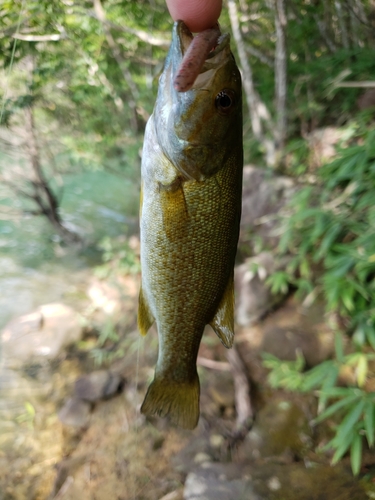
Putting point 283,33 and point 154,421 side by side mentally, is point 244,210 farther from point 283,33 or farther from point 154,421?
point 154,421

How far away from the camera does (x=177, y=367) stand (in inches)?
57.9

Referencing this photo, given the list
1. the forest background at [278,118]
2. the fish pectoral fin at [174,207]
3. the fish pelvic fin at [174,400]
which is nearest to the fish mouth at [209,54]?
the fish pectoral fin at [174,207]

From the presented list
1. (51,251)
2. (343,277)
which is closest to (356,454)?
(343,277)

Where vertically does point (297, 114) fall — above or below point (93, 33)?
below

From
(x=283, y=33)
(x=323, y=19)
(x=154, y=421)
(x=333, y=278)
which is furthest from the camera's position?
(x=323, y=19)

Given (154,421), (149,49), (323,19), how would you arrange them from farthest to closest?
(149,49), (323,19), (154,421)

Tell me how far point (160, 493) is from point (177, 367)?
196cm

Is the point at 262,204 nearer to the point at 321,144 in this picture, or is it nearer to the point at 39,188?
the point at 321,144

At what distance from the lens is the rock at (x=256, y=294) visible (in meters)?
4.03

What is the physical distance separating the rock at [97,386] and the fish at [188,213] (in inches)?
92.4

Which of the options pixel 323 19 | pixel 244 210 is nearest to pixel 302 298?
pixel 244 210

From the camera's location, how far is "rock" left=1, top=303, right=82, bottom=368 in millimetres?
4293

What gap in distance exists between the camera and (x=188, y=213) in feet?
3.89

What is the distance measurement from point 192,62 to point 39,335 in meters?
4.54
